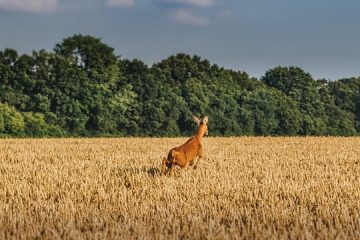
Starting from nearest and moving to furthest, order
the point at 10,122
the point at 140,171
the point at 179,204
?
1. the point at 179,204
2. the point at 140,171
3. the point at 10,122

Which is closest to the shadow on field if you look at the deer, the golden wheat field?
the golden wheat field

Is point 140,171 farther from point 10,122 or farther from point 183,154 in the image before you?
point 10,122

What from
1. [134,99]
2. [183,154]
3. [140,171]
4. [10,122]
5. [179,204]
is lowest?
Answer: [179,204]

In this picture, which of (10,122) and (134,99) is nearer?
(10,122)

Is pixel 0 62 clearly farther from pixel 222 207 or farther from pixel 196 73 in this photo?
pixel 222 207

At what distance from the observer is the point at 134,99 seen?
187ft

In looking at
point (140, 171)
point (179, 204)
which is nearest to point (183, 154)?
point (140, 171)

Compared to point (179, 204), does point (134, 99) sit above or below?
above

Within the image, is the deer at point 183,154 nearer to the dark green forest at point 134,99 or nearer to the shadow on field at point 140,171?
the shadow on field at point 140,171

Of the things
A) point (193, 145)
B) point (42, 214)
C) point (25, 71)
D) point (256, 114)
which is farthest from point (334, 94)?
point (42, 214)

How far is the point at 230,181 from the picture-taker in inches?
486

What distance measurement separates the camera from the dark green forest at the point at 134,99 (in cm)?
5278

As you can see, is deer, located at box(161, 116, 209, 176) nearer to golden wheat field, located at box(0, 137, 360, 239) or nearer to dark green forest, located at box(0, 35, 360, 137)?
golden wheat field, located at box(0, 137, 360, 239)

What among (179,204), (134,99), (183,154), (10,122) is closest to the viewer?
(179,204)
